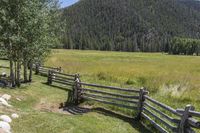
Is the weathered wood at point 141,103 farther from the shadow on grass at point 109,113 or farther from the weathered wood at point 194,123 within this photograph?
the weathered wood at point 194,123

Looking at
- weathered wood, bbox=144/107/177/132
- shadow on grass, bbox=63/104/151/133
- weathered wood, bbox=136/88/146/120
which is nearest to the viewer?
weathered wood, bbox=144/107/177/132

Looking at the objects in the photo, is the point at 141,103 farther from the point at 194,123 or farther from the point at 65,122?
the point at 194,123

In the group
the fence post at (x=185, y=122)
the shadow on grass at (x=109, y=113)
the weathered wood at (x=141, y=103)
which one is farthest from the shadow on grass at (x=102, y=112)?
the fence post at (x=185, y=122)

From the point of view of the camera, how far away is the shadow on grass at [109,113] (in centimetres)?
1545

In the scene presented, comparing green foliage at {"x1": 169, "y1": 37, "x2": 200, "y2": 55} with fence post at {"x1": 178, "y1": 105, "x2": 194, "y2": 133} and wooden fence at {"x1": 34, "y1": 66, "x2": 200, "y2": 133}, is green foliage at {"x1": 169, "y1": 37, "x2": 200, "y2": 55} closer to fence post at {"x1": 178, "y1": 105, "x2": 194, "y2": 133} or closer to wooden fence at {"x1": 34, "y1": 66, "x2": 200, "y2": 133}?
wooden fence at {"x1": 34, "y1": 66, "x2": 200, "y2": 133}

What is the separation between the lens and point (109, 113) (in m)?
17.9

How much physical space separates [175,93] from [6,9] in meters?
12.0

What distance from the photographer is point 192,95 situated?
74.4 ft

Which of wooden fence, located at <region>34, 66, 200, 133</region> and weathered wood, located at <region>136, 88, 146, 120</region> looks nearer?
wooden fence, located at <region>34, 66, 200, 133</region>

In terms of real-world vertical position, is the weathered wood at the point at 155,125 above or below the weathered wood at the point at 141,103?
below

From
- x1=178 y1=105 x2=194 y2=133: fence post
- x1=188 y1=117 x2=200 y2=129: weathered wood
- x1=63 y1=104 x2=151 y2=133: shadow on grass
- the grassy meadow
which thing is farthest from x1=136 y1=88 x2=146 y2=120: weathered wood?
x1=188 y1=117 x2=200 y2=129: weathered wood

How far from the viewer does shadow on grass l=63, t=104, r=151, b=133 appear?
1545cm

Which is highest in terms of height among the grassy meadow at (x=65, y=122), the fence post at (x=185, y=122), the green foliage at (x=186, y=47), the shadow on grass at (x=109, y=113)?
the green foliage at (x=186, y=47)

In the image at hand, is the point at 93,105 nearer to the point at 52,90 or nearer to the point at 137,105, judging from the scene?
the point at 137,105
